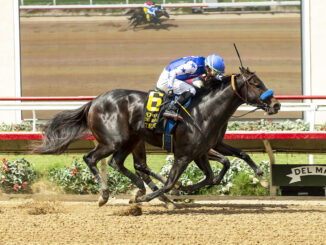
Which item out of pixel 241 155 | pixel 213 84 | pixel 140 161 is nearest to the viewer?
pixel 213 84

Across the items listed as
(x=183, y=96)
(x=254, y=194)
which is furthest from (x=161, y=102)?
(x=254, y=194)

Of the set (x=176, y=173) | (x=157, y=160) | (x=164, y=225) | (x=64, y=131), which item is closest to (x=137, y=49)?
(x=157, y=160)

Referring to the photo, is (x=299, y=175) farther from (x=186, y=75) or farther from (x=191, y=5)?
(x=191, y=5)

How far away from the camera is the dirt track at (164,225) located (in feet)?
16.3

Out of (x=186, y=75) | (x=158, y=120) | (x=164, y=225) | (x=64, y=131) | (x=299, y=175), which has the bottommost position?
(x=299, y=175)

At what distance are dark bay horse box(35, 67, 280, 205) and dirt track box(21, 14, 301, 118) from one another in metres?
7.51

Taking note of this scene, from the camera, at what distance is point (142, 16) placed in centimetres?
1480

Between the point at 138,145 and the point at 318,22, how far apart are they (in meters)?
8.74

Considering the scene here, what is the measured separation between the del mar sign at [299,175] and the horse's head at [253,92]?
1.76m

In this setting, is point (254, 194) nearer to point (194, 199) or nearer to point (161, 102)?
point (194, 199)

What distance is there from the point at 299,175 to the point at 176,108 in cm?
225

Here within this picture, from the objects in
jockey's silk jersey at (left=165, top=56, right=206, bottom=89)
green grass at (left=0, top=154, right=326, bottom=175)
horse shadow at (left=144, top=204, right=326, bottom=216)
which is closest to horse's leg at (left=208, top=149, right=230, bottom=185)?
horse shadow at (left=144, top=204, right=326, bottom=216)

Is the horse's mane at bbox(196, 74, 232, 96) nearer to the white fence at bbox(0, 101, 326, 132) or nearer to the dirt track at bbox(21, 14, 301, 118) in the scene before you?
the white fence at bbox(0, 101, 326, 132)

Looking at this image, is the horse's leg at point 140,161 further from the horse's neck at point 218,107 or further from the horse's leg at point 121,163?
the horse's neck at point 218,107
